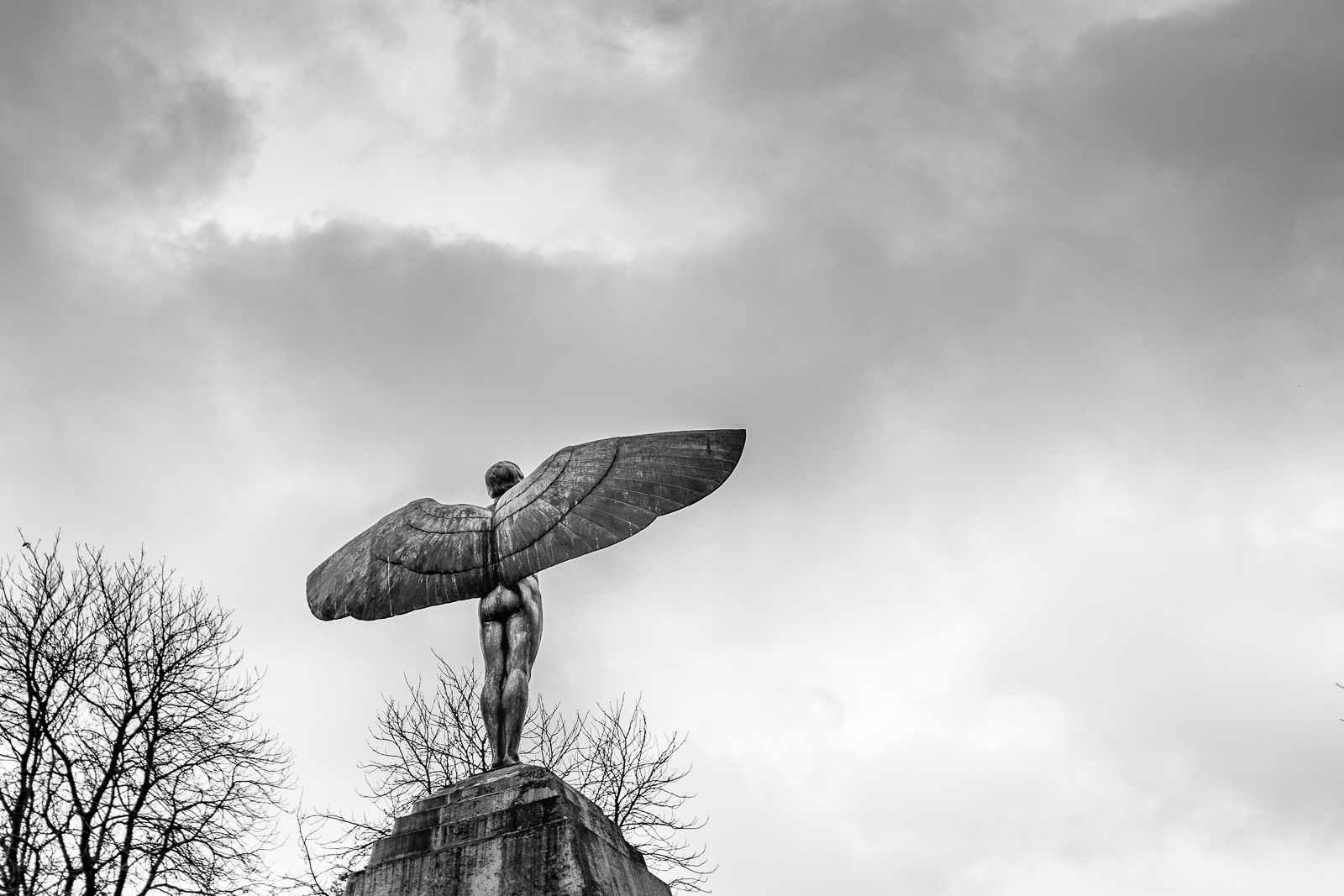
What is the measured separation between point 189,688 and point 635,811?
19.1 ft

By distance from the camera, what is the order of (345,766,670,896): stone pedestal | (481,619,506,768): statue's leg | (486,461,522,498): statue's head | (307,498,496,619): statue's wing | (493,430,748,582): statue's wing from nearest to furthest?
(345,766,670,896): stone pedestal < (493,430,748,582): statue's wing < (481,619,506,768): statue's leg < (307,498,496,619): statue's wing < (486,461,522,498): statue's head

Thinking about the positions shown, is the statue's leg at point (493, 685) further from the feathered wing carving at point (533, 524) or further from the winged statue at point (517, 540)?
the feathered wing carving at point (533, 524)

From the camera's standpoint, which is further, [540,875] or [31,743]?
[31,743]

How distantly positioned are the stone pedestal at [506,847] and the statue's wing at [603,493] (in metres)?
1.19

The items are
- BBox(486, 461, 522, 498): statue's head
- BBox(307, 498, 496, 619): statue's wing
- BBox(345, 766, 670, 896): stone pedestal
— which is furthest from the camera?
BBox(486, 461, 522, 498): statue's head

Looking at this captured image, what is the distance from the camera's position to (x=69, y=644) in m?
11.5

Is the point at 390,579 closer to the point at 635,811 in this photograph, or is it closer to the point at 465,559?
the point at 465,559

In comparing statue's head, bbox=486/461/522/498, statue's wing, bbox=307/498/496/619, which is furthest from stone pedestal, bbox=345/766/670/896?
statue's head, bbox=486/461/522/498

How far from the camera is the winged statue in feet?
18.1

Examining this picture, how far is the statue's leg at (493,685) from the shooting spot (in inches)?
220

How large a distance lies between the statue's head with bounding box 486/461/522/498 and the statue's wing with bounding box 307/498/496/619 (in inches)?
15.3

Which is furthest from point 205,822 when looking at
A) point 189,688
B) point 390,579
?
point 390,579

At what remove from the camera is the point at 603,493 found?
564cm

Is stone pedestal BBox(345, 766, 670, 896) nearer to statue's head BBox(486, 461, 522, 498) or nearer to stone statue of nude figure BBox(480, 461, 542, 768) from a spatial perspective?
stone statue of nude figure BBox(480, 461, 542, 768)
